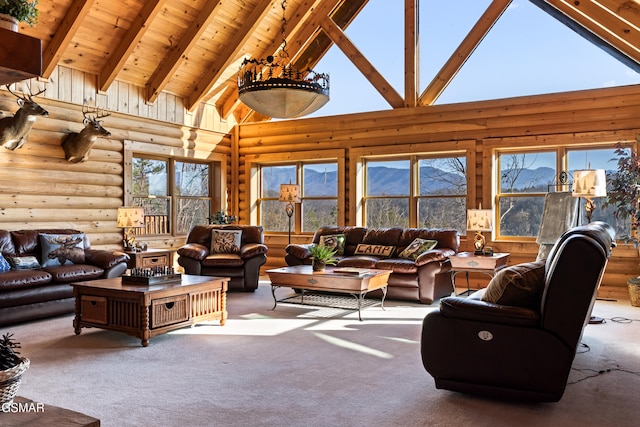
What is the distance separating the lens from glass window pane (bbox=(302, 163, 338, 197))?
9.28m

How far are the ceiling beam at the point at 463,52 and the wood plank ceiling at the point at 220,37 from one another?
0.01 metres

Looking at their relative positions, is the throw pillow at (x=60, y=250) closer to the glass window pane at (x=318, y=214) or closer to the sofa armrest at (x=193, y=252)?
the sofa armrest at (x=193, y=252)

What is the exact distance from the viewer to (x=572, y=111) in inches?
278

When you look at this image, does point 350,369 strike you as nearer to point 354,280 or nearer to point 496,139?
point 354,280

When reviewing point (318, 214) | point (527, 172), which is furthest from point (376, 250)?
point (527, 172)

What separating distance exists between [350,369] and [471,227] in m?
3.56

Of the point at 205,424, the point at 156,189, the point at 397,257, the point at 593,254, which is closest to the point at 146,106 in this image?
the point at 156,189

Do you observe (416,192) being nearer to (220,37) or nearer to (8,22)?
(220,37)

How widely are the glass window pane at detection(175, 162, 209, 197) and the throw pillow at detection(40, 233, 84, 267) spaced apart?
10.0 ft

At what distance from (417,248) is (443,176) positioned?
1.78 m

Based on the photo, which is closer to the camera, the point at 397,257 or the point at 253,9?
the point at 397,257

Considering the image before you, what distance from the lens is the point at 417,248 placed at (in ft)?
22.8

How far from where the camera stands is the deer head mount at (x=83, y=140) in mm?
6859

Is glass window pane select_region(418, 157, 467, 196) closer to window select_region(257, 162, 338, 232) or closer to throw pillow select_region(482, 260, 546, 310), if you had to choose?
window select_region(257, 162, 338, 232)
